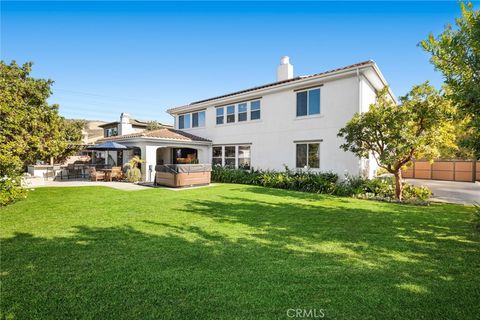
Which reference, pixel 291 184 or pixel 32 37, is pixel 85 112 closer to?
pixel 32 37

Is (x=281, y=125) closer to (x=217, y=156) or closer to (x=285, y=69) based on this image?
(x=285, y=69)

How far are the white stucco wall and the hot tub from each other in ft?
13.8

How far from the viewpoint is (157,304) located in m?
2.92

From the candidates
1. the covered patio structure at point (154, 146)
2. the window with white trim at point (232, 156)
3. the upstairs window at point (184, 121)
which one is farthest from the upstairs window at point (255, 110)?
the upstairs window at point (184, 121)

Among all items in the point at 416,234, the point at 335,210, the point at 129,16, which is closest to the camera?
the point at 416,234

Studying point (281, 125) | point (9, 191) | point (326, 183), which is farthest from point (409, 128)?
point (9, 191)

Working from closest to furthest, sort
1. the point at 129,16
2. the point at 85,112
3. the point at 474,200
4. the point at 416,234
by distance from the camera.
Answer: the point at 416,234
the point at 474,200
the point at 129,16
the point at 85,112

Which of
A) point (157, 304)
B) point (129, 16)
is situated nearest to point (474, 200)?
point (157, 304)

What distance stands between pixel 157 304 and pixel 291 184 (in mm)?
11392

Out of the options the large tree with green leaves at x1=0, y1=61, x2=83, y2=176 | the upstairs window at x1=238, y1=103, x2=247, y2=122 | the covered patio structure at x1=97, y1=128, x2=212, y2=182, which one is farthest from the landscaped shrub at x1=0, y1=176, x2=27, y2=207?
the upstairs window at x1=238, y1=103, x2=247, y2=122

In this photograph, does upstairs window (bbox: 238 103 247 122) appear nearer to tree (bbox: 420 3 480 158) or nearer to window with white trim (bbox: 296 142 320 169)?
window with white trim (bbox: 296 142 320 169)

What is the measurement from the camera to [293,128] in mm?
15125

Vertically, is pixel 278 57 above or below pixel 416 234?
above

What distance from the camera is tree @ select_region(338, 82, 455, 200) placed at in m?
9.55
